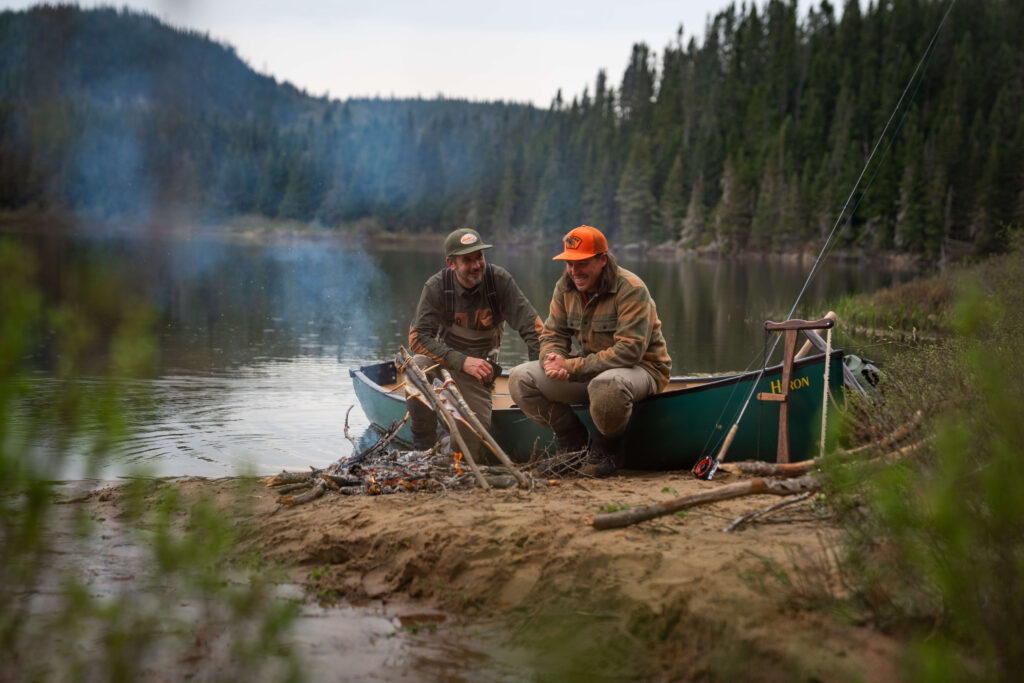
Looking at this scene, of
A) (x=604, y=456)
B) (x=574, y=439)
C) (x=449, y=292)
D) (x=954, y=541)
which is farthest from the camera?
(x=449, y=292)

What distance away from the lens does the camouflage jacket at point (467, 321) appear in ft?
21.7

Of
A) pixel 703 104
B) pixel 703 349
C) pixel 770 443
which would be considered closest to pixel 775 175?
pixel 703 104

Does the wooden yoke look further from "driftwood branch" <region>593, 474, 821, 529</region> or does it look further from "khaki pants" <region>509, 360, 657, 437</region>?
"driftwood branch" <region>593, 474, 821, 529</region>

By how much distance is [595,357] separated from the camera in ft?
18.7

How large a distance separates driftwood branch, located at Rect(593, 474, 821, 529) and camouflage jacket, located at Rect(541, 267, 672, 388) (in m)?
1.55

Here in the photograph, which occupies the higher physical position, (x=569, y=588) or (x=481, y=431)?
(x=481, y=431)

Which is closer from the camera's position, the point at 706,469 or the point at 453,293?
the point at 706,469

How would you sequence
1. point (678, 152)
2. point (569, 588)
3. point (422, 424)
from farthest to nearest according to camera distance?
point (678, 152)
point (422, 424)
point (569, 588)

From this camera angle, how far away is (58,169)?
178 ft

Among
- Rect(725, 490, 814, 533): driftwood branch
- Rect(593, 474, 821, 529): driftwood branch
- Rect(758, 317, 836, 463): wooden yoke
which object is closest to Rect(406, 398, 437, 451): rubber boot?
Rect(758, 317, 836, 463): wooden yoke

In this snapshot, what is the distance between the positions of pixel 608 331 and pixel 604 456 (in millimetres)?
835

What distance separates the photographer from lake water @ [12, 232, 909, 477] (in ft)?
26.1

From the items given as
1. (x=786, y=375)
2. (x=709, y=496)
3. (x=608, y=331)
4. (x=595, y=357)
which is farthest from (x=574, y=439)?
(x=709, y=496)

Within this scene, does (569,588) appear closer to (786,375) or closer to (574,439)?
(574,439)
